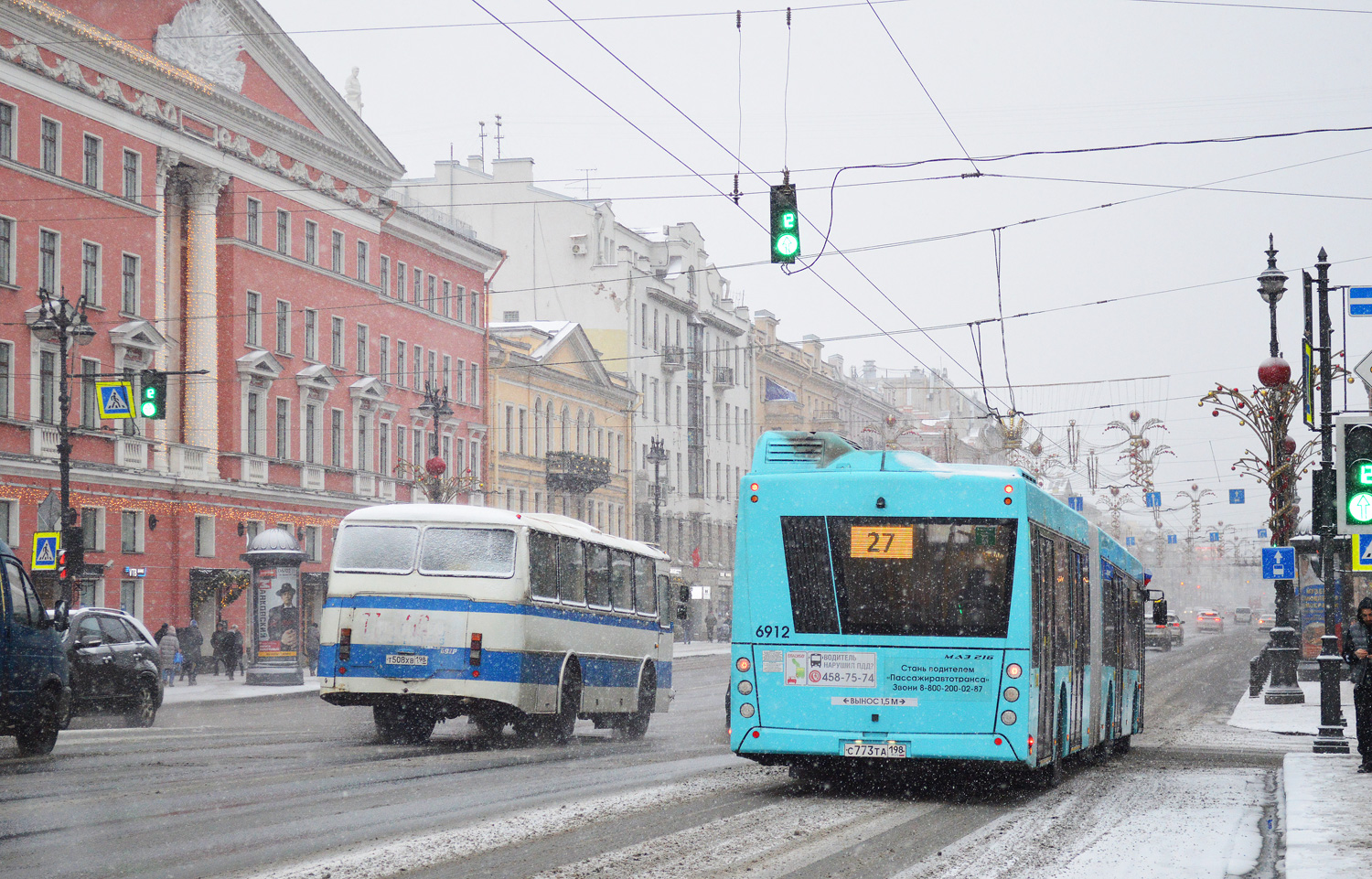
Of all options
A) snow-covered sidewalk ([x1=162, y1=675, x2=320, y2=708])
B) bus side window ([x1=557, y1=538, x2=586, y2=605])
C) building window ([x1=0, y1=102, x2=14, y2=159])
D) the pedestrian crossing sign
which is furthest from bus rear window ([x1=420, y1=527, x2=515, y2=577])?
building window ([x1=0, y1=102, x2=14, y2=159])

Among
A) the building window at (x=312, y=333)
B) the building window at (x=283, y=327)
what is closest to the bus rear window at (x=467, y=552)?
the building window at (x=283, y=327)

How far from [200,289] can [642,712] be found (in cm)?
2849

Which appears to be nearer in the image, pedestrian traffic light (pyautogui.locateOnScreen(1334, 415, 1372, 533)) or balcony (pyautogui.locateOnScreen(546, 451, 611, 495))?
pedestrian traffic light (pyautogui.locateOnScreen(1334, 415, 1372, 533))

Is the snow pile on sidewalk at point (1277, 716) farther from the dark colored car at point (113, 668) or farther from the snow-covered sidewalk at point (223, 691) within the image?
the snow-covered sidewalk at point (223, 691)

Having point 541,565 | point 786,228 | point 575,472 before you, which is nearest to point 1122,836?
point 786,228

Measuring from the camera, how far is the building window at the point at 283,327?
52.6m

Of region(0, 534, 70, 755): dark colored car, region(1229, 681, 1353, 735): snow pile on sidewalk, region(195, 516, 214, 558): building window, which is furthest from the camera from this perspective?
region(195, 516, 214, 558): building window

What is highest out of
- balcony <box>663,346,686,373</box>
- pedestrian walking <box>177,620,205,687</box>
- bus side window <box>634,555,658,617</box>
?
balcony <box>663,346,686,373</box>

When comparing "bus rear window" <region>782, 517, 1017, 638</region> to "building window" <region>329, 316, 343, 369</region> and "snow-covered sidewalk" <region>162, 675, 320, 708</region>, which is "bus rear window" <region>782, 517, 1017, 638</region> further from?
"building window" <region>329, 316, 343, 369</region>

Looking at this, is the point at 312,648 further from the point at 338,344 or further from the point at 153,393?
the point at 153,393

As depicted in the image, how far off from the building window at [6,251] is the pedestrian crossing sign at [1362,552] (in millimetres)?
30755

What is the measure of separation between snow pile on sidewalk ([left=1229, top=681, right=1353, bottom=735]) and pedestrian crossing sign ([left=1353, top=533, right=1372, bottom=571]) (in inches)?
132

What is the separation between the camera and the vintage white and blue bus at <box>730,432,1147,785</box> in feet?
44.6

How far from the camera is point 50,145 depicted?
41750 mm
